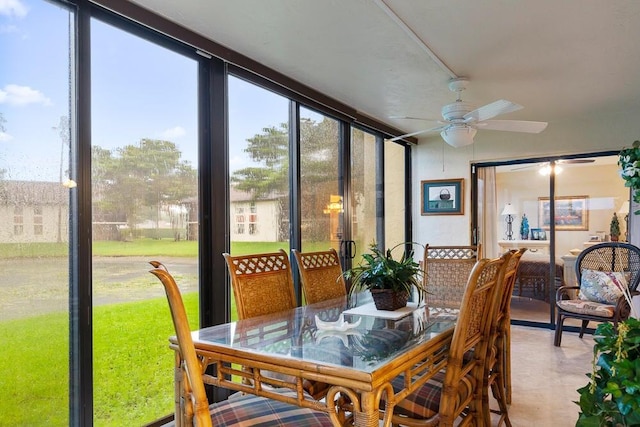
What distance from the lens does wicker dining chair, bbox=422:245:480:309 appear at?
3.12 meters

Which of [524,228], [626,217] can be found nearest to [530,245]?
[524,228]

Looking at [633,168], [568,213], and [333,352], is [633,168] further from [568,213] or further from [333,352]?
[568,213]

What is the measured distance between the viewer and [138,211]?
8.04 feet

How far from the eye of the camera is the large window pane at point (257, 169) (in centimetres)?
306

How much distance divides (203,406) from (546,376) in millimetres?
3137

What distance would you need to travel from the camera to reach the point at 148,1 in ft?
7.50

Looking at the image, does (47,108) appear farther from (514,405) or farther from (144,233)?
(514,405)

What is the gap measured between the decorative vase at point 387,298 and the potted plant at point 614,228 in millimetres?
3850

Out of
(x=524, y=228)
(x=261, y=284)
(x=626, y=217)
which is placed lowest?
(x=261, y=284)

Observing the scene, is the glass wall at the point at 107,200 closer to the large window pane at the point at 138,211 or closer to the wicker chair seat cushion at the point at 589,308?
the large window pane at the point at 138,211

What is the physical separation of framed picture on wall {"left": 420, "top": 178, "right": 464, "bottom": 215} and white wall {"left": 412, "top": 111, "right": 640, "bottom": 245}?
0.20 feet

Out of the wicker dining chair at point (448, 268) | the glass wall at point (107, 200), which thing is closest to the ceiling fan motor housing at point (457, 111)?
the wicker dining chair at point (448, 268)

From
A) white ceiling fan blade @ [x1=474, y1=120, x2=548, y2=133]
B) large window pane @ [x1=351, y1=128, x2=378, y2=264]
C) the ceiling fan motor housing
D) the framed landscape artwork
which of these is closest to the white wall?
the framed landscape artwork

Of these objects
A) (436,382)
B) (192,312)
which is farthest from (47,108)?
(436,382)
